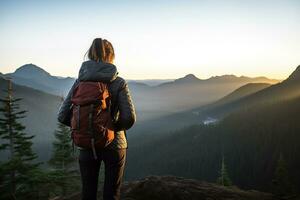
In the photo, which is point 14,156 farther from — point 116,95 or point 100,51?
point 116,95

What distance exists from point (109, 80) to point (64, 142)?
88.4ft

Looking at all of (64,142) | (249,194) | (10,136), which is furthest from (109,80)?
(64,142)

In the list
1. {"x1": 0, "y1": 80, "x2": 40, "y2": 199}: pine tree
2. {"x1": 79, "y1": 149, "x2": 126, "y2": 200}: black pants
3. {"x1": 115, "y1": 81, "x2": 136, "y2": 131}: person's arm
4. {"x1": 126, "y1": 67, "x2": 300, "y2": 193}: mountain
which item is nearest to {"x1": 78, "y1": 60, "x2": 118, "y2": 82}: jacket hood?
{"x1": 115, "y1": 81, "x2": 136, "y2": 131}: person's arm

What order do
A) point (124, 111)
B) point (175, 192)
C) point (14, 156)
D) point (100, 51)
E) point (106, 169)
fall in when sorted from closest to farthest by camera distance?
1. point (124, 111)
2. point (106, 169)
3. point (100, 51)
4. point (175, 192)
5. point (14, 156)

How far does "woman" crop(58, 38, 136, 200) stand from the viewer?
16.8 feet

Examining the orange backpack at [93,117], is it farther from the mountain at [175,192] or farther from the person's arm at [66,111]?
the mountain at [175,192]

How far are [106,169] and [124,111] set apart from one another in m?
0.93

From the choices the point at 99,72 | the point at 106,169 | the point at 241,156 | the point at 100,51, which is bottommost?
the point at 241,156

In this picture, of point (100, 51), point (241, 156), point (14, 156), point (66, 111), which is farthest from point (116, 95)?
point (241, 156)

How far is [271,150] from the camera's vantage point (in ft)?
543

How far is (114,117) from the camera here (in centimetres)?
524

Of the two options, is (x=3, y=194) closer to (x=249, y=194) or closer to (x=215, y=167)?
(x=249, y=194)

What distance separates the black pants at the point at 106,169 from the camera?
5.08 meters

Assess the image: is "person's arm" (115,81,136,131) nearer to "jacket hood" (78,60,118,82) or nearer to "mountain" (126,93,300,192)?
"jacket hood" (78,60,118,82)
